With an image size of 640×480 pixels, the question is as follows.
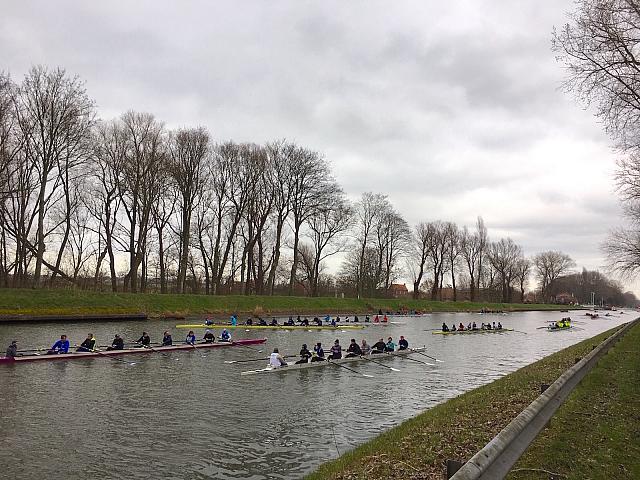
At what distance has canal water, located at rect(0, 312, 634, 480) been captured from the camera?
10.7m

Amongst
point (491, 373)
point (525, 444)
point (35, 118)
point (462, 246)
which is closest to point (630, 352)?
point (491, 373)

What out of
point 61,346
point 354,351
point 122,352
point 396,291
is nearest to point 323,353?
point 354,351

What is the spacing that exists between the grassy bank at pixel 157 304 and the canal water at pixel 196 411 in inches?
428

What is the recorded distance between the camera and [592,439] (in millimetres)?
8211

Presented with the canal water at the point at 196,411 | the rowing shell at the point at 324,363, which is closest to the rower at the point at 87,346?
the canal water at the point at 196,411

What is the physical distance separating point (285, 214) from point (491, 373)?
42.5 meters

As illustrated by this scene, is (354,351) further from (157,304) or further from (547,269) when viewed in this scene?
(547,269)

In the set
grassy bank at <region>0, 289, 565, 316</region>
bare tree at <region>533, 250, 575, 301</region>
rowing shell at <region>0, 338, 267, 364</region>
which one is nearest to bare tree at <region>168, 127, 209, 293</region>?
grassy bank at <region>0, 289, 565, 316</region>

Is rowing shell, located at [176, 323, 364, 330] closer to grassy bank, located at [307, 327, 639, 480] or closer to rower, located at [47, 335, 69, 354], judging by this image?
rower, located at [47, 335, 69, 354]

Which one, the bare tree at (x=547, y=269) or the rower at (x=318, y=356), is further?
the bare tree at (x=547, y=269)

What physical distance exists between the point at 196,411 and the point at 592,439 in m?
10.8

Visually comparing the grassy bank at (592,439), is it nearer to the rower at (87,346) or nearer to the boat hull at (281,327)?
the rower at (87,346)

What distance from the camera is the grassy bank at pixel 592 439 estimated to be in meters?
6.83

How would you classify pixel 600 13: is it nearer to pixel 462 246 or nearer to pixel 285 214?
pixel 285 214
